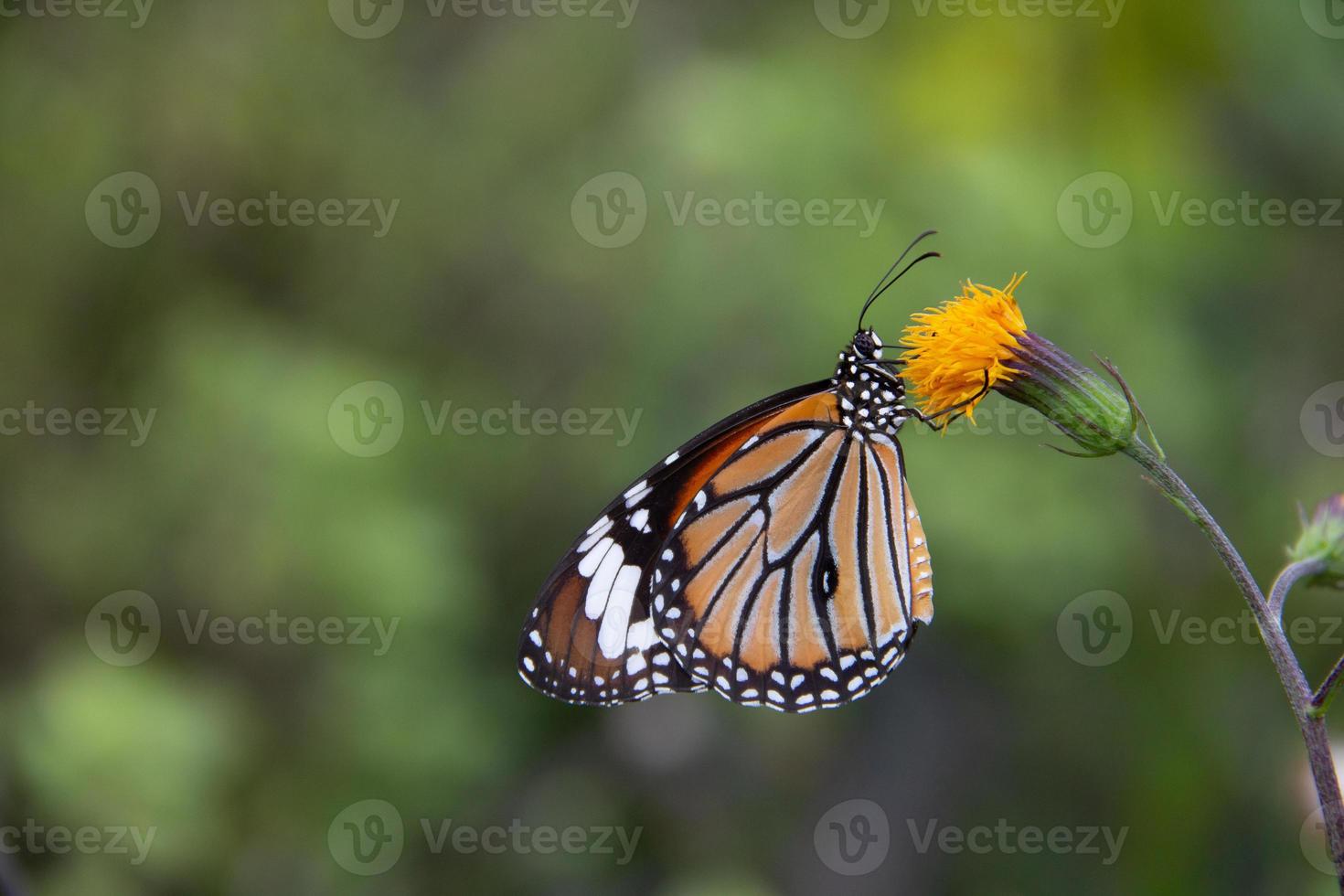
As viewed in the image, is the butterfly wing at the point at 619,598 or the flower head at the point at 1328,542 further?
the butterfly wing at the point at 619,598

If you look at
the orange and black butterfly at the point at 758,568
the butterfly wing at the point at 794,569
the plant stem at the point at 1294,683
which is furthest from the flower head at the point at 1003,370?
the butterfly wing at the point at 794,569

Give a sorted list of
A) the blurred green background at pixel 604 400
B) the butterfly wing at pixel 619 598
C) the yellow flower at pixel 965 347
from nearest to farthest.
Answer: the yellow flower at pixel 965 347 → the butterfly wing at pixel 619 598 → the blurred green background at pixel 604 400

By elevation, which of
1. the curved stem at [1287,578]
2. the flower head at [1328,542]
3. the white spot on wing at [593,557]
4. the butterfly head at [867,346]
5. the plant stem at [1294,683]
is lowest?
the white spot on wing at [593,557]

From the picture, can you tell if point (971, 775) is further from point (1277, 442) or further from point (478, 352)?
point (478, 352)

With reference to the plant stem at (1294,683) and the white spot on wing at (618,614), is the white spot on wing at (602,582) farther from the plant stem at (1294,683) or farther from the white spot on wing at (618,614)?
the plant stem at (1294,683)

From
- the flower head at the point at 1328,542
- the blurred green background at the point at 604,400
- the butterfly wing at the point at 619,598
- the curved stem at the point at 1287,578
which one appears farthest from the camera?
the blurred green background at the point at 604,400

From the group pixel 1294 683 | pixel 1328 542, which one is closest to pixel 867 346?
pixel 1328 542

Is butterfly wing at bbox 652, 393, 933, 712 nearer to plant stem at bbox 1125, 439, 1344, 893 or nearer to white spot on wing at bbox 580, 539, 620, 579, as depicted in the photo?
white spot on wing at bbox 580, 539, 620, 579
